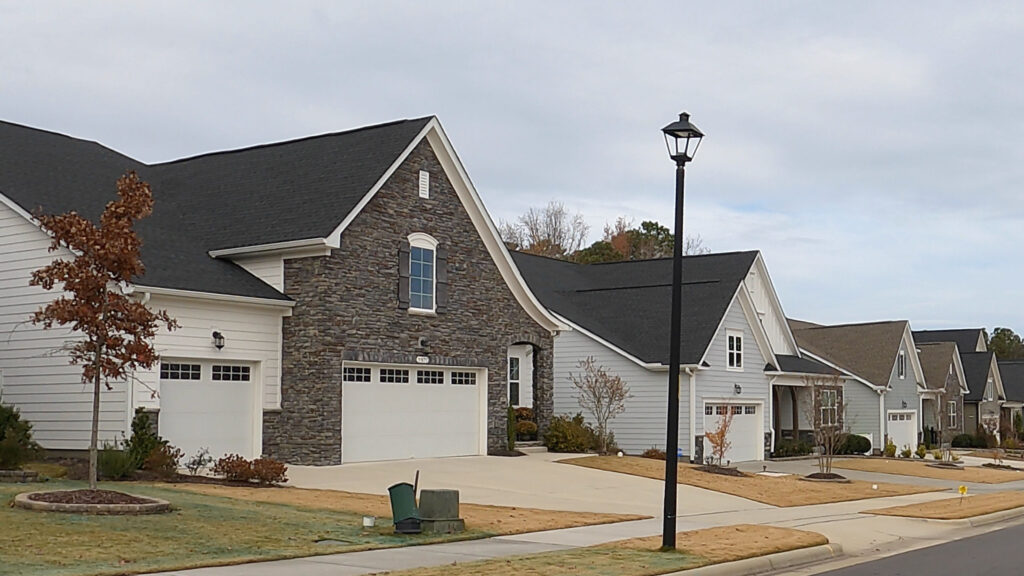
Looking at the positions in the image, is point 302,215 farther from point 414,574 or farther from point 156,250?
point 414,574

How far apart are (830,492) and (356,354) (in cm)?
1164

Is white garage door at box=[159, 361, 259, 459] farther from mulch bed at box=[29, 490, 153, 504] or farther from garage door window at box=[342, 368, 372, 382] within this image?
mulch bed at box=[29, 490, 153, 504]

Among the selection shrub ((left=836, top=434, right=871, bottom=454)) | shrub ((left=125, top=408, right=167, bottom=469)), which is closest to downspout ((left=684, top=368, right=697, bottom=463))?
shrub ((left=836, top=434, right=871, bottom=454))

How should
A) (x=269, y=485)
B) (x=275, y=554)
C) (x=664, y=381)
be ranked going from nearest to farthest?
(x=275, y=554) < (x=269, y=485) < (x=664, y=381)

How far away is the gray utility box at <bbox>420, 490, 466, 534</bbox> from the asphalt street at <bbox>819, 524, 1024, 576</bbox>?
5064 millimetres

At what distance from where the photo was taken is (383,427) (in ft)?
92.6

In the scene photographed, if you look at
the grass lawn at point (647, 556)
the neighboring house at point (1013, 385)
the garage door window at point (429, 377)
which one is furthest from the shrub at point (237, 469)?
the neighboring house at point (1013, 385)

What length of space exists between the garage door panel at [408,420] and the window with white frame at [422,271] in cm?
185

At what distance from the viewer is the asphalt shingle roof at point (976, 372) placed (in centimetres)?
6675

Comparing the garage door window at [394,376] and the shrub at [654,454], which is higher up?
the garage door window at [394,376]

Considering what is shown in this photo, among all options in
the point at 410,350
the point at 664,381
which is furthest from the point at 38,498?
the point at 664,381

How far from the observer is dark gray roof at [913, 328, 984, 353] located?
246 feet

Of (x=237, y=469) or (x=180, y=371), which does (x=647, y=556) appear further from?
(x=180, y=371)

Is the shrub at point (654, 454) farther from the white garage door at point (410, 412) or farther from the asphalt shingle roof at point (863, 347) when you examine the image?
the asphalt shingle roof at point (863, 347)
